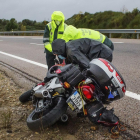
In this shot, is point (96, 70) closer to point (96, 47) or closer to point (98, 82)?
point (98, 82)

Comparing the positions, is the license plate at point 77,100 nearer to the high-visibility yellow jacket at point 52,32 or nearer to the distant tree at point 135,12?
the high-visibility yellow jacket at point 52,32

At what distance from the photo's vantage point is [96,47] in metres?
3.38

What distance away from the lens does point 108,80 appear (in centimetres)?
280

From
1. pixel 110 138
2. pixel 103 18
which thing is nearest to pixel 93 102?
pixel 110 138

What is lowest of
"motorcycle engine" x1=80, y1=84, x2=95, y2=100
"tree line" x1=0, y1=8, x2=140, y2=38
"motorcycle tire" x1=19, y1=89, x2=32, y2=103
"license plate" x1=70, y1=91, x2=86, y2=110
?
"motorcycle tire" x1=19, y1=89, x2=32, y2=103

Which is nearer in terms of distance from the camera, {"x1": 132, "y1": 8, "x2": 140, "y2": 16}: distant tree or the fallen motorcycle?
the fallen motorcycle

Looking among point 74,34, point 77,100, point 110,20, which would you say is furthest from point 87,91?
point 110,20

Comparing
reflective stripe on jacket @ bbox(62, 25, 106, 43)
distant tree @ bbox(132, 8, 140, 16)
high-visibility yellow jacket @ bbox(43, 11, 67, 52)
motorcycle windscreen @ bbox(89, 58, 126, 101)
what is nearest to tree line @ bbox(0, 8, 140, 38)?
distant tree @ bbox(132, 8, 140, 16)

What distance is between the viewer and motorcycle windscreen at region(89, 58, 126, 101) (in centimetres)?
281

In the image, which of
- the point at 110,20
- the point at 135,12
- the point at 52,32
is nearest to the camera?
the point at 52,32

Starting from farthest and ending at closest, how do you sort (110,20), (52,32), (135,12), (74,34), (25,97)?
(110,20), (135,12), (52,32), (25,97), (74,34)

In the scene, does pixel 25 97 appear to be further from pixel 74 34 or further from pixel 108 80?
pixel 108 80

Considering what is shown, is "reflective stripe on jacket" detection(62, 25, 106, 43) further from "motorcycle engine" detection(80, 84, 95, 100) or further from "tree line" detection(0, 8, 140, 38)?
"tree line" detection(0, 8, 140, 38)

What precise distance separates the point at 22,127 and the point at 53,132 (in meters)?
0.47
